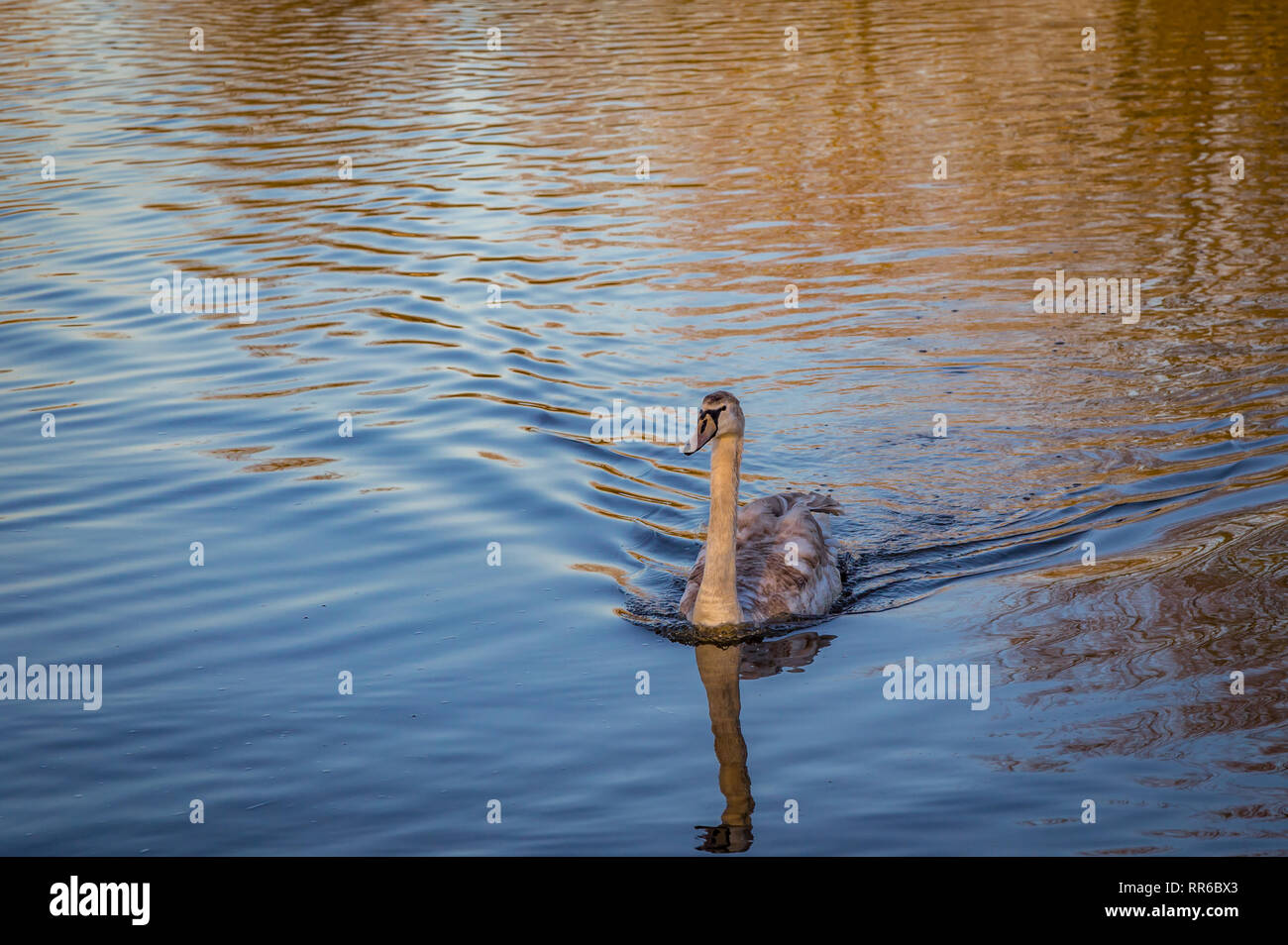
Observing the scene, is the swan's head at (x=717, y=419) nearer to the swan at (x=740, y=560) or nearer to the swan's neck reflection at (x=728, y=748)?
the swan at (x=740, y=560)

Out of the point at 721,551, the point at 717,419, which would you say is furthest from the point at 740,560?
the point at 717,419

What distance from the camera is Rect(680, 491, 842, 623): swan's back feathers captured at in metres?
10.4

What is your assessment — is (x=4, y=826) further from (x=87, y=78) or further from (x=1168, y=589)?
(x=87, y=78)

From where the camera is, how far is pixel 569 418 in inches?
572

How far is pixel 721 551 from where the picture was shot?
10.2 metres

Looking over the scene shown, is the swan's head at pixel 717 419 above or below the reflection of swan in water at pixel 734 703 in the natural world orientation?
above

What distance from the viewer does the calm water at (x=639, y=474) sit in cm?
802

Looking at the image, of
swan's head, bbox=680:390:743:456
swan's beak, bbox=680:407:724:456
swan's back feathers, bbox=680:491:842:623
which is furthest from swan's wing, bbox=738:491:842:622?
swan's beak, bbox=680:407:724:456

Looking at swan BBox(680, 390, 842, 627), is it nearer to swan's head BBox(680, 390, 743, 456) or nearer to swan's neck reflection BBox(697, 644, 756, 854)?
swan's head BBox(680, 390, 743, 456)

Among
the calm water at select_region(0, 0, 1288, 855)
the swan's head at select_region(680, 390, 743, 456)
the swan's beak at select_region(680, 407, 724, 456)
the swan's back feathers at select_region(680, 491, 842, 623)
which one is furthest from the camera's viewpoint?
the swan's back feathers at select_region(680, 491, 842, 623)

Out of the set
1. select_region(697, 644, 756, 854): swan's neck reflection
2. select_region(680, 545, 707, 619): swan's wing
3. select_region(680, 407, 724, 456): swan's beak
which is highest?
select_region(680, 407, 724, 456): swan's beak

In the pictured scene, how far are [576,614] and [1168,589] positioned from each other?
4.22 m

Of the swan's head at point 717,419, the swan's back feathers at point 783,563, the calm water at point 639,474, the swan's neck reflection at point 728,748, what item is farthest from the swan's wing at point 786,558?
the swan's head at point 717,419

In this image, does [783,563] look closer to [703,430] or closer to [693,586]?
[693,586]
